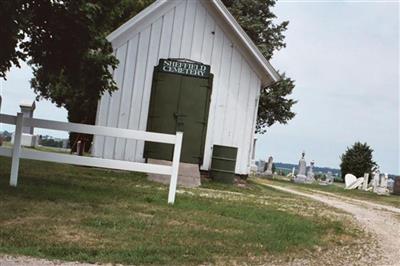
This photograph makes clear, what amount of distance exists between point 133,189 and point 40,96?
30.8m

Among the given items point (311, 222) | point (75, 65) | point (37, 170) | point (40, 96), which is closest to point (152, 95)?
point (37, 170)

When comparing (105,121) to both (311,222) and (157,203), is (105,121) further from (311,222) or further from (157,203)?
(311,222)

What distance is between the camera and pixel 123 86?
16672 mm

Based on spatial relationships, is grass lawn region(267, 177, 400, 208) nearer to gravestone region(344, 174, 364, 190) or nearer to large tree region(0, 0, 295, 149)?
gravestone region(344, 174, 364, 190)

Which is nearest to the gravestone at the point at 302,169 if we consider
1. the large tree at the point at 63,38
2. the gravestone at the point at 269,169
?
the gravestone at the point at 269,169

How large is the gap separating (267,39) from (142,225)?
2723cm

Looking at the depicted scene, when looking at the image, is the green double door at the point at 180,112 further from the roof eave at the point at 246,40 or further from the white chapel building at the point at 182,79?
the roof eave at the point at 246,40

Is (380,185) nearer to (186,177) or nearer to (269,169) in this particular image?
(269,169)

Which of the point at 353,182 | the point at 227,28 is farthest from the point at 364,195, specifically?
the point at 227,28

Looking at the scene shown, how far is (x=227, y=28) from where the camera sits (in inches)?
677

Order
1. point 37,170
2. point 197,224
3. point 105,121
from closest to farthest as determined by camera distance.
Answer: point 197,224 < point 37,170 < point 105,121

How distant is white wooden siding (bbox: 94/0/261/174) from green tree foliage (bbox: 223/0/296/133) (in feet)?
48.9

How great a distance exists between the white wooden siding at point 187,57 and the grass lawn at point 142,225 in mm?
4715

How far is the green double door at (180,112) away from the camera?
1681 centimetres
